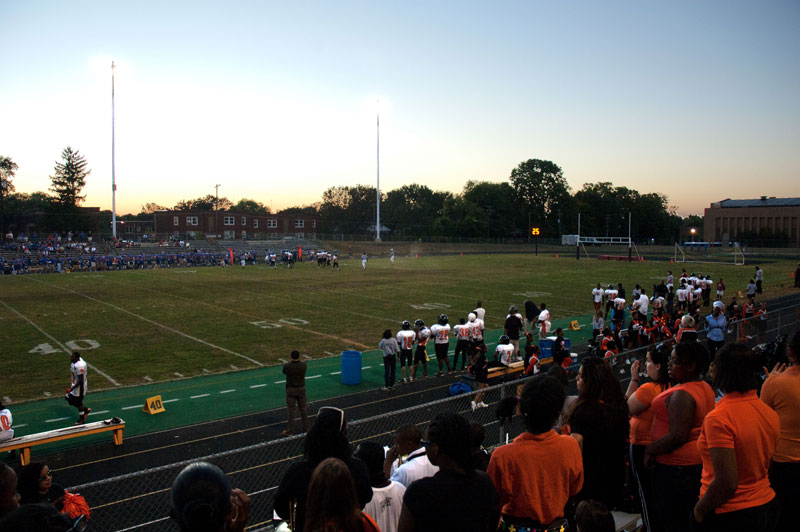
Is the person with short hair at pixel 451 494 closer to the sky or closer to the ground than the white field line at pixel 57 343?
closer to the sky

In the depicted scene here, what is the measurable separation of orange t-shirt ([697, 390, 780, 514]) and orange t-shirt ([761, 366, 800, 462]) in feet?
2.08

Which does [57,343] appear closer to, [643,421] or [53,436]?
[53,436]

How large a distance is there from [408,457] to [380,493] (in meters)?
0.78

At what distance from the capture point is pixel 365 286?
3422cm

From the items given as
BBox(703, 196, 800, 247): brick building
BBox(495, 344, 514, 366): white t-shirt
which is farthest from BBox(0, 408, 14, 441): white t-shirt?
BBox(703, 196, 800, 247): brick building

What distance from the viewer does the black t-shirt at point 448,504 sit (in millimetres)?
2957

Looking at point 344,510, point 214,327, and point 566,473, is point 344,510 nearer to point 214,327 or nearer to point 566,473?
point 566,473

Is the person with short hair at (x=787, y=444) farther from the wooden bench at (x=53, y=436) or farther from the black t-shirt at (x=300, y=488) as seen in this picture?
the wooden bench at (x=53, y=436)

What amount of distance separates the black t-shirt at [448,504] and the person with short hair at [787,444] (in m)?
2.47

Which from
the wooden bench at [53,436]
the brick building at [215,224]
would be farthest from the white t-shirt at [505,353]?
the brick building at [215,224]

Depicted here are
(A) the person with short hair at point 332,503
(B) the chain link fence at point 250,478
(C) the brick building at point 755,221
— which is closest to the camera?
(A) the person with short hair at point 332,503

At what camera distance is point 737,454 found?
3379mm

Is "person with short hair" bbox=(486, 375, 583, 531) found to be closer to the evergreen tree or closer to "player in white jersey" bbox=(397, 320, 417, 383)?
"player in white jersey" bbox=(397, 320, 417, 383)

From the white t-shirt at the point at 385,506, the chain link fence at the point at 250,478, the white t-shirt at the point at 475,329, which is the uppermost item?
the white t-shirt at the point at 385,506
